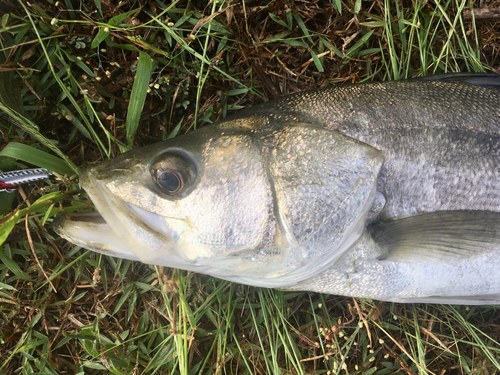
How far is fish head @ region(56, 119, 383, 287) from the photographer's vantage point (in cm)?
120

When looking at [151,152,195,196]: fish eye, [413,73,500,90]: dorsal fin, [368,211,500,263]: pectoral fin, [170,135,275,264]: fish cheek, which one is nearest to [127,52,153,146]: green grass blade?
[151,152,195,196]: fish eye

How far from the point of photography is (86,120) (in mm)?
1758

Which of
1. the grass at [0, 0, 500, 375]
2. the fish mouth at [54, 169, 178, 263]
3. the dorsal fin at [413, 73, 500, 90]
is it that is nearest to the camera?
the fish mouth at [54, 169, 178, 263]

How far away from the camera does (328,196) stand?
129 centimetres

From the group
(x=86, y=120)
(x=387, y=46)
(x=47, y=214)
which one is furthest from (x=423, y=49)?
(x=47, y=214)

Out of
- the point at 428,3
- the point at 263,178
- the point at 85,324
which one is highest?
the point at 428,3

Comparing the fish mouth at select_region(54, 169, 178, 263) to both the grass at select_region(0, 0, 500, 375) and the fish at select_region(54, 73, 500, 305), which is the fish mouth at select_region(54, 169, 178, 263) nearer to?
the fish at select_region(54, 73, 500, 305)

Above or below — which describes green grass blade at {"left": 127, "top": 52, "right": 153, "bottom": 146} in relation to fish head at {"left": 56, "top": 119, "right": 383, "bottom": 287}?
above

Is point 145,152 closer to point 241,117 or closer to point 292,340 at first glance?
point 241,117

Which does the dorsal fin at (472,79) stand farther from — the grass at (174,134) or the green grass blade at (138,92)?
the green grass blade at (138,92)

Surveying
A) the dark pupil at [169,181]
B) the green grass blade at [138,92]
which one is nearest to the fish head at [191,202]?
the dark pupil at [169,181]

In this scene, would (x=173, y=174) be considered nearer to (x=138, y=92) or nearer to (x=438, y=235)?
(x=138, y=92)

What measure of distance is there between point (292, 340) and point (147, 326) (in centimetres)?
83

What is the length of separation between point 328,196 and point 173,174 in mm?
593
